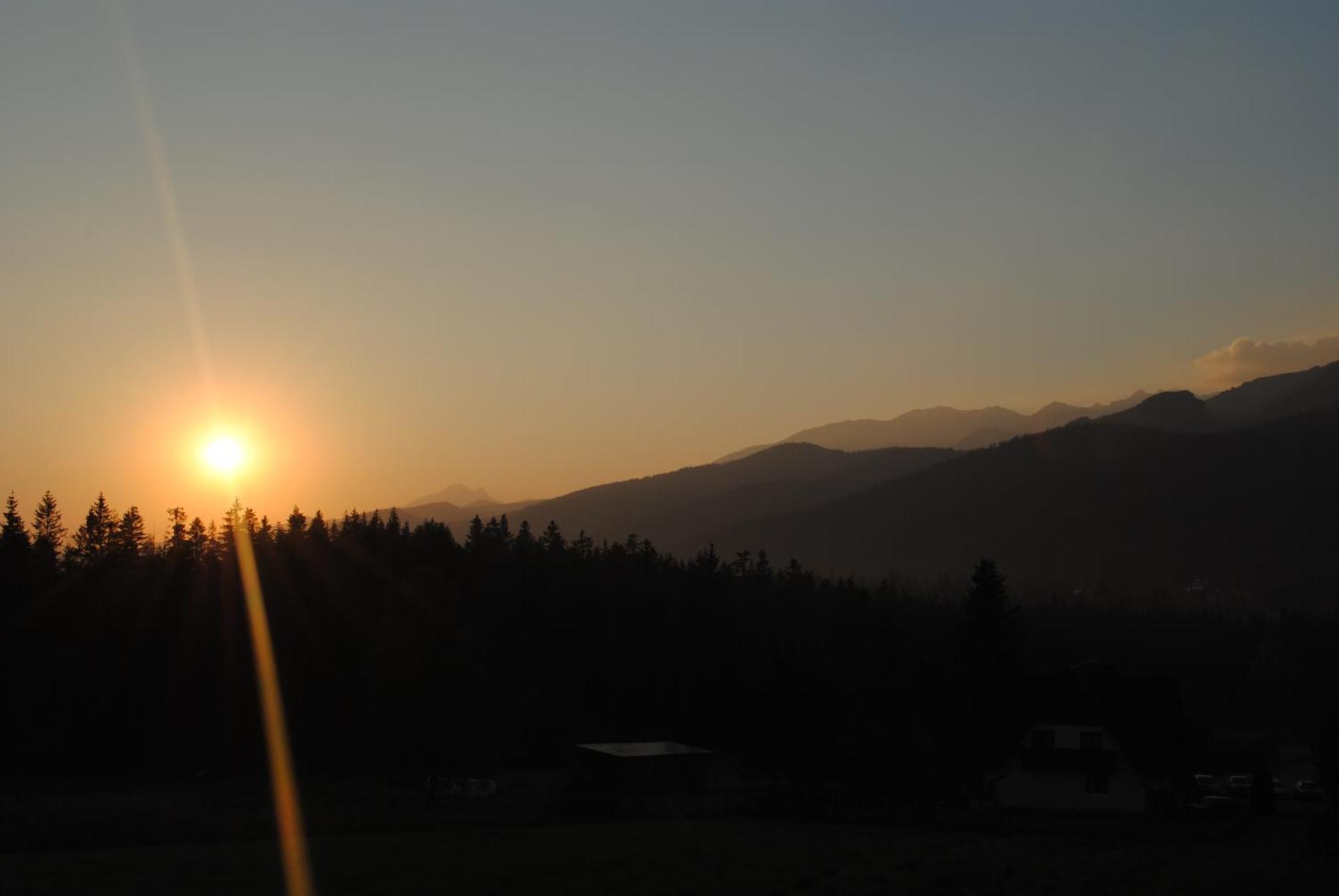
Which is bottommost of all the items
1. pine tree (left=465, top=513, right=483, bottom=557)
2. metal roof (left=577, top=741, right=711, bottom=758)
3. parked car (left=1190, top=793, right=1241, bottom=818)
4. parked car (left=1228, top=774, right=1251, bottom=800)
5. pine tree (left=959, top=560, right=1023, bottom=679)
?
parked car (left=1228, top=774, right=1251, bottom=800)

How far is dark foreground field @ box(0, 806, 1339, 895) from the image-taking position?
29875 millimetres

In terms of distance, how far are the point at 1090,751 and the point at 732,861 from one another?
32.1 m

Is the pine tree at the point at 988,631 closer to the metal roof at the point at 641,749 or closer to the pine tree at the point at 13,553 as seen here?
the metal roof at the point at 641,749

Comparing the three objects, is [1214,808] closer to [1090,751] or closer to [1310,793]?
[1090,751]

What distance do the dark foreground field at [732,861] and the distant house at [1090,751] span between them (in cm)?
1173

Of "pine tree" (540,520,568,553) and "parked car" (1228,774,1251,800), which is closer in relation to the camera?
"parked car" (1228,774,1251,800)

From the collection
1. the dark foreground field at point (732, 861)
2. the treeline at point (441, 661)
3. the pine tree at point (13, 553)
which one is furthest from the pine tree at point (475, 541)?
the dark foreground field at point (732, 861)

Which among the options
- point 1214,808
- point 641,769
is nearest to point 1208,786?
point 1214,808

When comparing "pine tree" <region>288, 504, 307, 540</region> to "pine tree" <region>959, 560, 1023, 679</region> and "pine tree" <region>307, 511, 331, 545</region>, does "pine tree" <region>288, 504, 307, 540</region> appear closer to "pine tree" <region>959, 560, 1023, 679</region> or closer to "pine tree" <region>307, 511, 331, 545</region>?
"pine tree" <region>307, 511, 331, 545</region>

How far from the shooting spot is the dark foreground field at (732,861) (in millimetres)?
29875

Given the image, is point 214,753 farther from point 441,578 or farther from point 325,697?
point 441,578

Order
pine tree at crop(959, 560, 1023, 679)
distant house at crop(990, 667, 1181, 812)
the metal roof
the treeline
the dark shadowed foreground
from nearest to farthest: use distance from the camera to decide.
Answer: the dark shadowed foreground
distant house at crop(990, 667, 1181, 812)
the treeline
the metal roof
pine tree at crop(959, 560, 1023, 679)

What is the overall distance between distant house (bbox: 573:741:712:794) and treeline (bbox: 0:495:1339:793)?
3.52 meters

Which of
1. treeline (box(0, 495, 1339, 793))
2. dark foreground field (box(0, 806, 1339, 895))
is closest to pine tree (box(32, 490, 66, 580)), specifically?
treeline (box(0, 495, 1339, 793))
